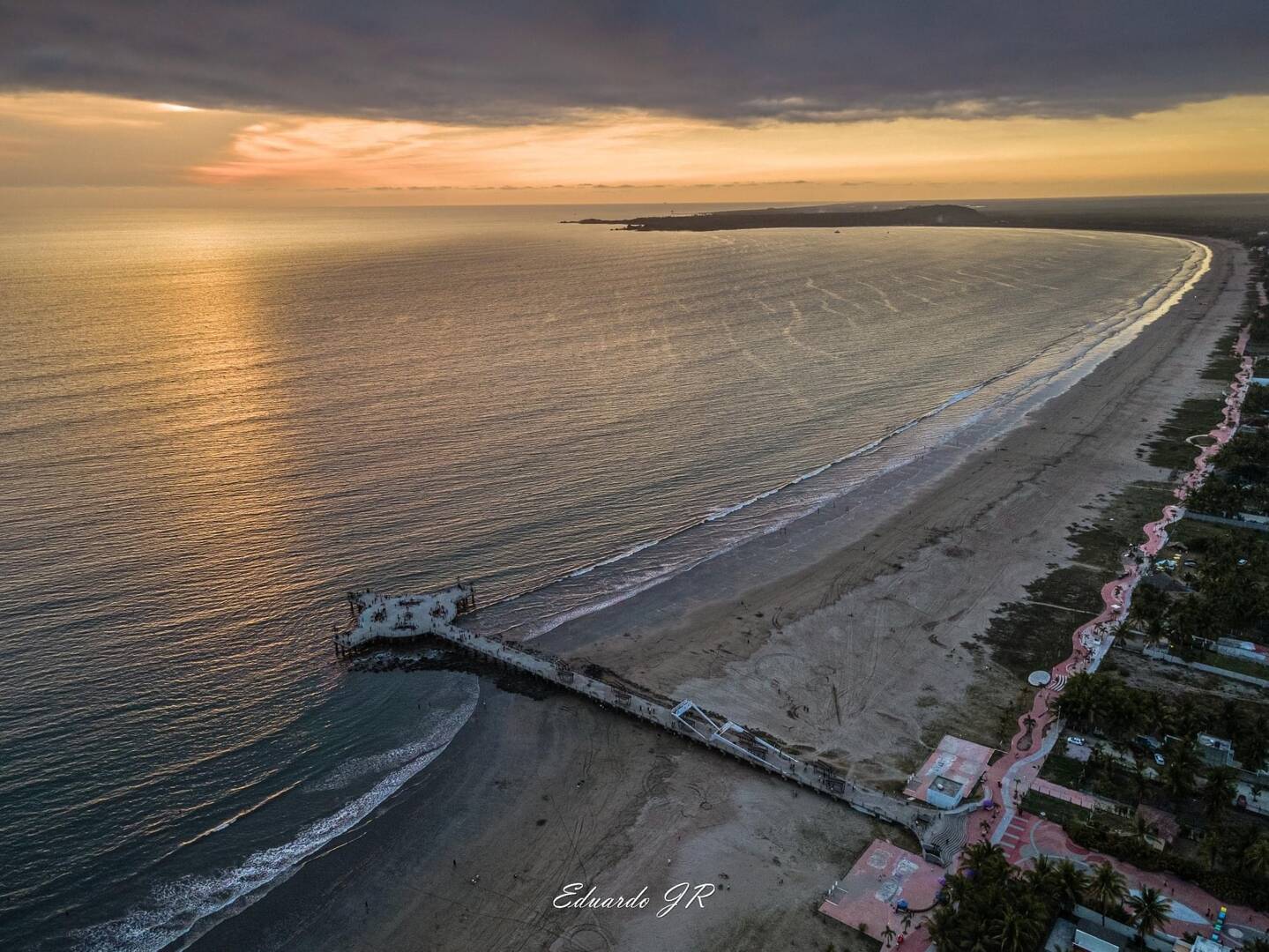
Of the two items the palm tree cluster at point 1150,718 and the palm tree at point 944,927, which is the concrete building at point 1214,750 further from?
the palm tree at point 944,927

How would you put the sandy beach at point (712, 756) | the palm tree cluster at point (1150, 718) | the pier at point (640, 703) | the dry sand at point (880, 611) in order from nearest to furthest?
the sandy beach at point (712, 756) → the pier at point (640, 703) → the palm tree cluster at point (1150, 718) → the dry sand at point (880, 611)

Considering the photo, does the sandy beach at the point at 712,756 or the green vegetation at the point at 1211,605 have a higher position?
the green vegetation at the point at 1211,605

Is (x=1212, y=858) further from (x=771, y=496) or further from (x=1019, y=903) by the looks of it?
(x=771, y=496)

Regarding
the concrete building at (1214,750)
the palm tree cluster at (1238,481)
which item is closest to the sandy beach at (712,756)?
the palm tree cluster at (1238,481)

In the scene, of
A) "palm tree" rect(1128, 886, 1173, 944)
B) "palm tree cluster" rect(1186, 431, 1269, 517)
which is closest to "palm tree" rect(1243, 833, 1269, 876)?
"palm tree" rect(1128, 886, 1173, 944)

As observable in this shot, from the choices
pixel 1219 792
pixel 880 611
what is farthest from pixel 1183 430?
pixel 1219 792
